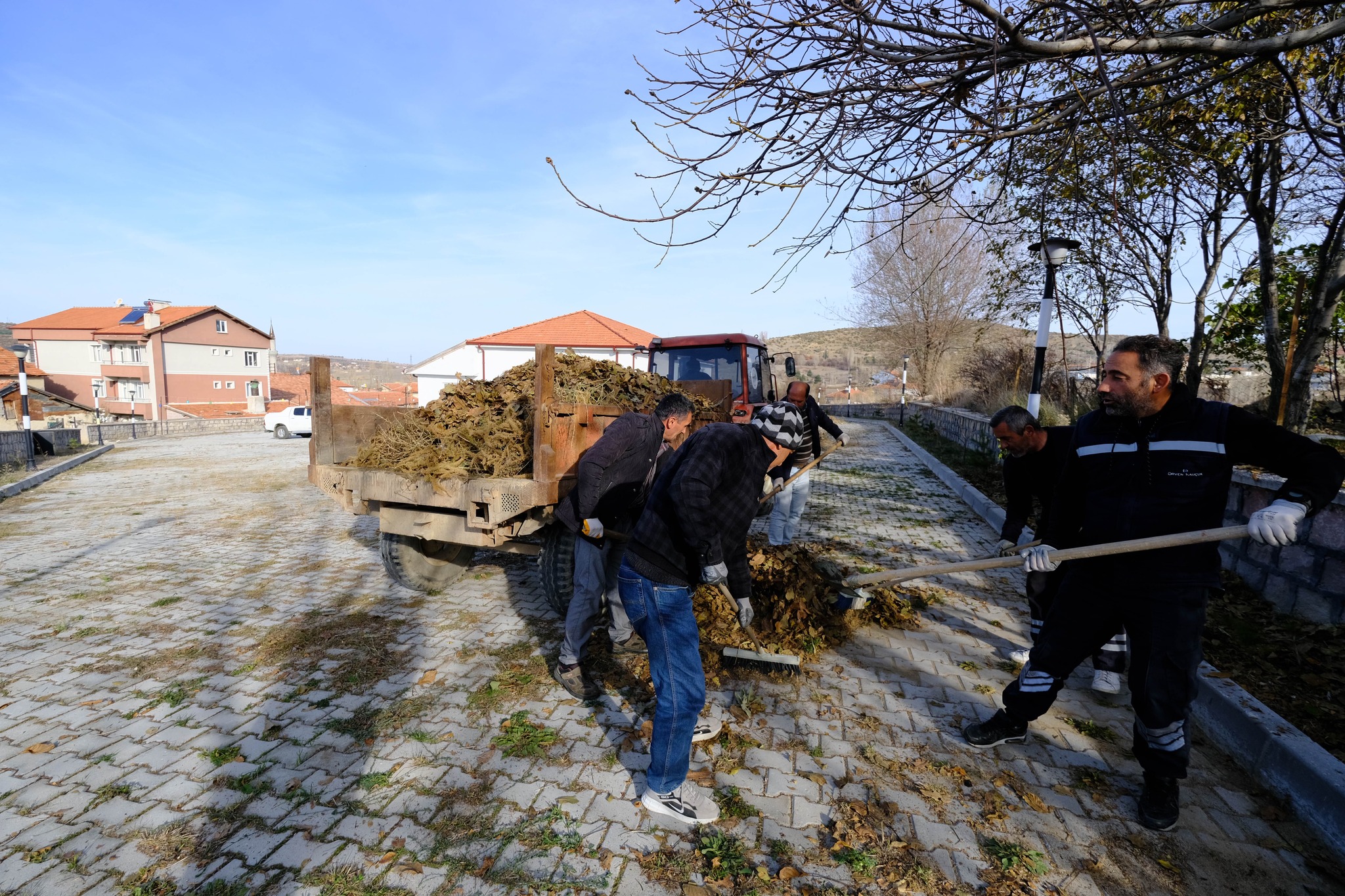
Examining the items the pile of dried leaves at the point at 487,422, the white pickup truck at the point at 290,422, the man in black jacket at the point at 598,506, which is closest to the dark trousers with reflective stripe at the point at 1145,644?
the man in black jacket at the point at 598,506

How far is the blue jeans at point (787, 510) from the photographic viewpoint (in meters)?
6.60

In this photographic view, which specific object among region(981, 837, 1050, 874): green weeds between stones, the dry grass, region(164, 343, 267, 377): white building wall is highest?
region(164, 343, 267, 377): white building wall

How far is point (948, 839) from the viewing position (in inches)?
99.2

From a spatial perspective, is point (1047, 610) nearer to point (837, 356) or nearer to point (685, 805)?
point (685, 805)

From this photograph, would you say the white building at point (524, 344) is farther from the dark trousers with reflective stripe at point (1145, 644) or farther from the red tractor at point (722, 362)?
the dark trousers with reflective stripe at point (1145, 644)

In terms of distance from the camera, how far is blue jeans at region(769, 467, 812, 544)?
660 centimetres

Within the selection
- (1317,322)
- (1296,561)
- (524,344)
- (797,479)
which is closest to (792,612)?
(797,479)

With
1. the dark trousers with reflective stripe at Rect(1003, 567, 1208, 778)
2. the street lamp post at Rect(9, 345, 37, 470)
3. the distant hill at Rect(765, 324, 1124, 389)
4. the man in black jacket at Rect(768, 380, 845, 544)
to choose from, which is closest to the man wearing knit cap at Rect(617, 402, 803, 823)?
the dark trousers with reflective stripe at Rect(1003, 567, 1208, 778)

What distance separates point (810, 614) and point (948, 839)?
1939mm

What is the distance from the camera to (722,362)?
8578mm

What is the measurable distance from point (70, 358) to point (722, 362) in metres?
56.3

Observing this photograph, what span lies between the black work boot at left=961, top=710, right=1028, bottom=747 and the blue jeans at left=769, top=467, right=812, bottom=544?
3.48 meters

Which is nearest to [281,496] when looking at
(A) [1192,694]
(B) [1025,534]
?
(B) [1025,534]

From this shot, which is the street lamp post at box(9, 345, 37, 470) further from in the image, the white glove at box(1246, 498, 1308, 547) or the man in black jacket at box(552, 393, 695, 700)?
the white glove at box(1246, 498, 1308, 547)
